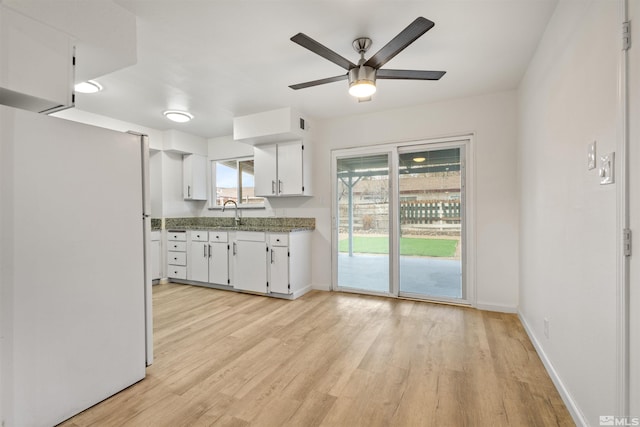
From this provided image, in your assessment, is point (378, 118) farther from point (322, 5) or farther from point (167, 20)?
point (167, 20)

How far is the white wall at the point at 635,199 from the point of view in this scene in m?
1.09

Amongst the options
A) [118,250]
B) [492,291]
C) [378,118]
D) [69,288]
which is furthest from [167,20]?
[492,291]

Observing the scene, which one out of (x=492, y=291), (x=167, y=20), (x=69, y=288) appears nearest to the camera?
(x=69, y=288)

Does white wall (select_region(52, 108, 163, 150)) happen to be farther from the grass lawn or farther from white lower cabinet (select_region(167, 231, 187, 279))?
the grass lawn

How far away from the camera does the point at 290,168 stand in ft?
13.9

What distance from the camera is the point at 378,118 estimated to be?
404 cm

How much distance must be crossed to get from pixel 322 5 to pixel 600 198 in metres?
1.96

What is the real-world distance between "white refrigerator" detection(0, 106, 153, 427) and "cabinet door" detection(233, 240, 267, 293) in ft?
6.54

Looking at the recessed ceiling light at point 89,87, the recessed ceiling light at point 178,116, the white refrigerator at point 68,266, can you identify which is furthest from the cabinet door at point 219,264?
the recessed ceiling light at point 89,87

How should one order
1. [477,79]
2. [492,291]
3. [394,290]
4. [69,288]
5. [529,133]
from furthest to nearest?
[394,290], [492,291], [477,79], [529,133], [69,288]

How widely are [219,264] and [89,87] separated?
2710 millimetres

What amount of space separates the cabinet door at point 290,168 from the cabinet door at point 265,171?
0.35 feet

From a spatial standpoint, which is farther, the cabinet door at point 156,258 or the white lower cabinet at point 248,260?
the cabinet door at point 156,258

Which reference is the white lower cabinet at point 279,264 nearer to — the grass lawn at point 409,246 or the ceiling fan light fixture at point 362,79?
the grass lawn at point 409,246
